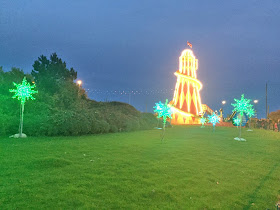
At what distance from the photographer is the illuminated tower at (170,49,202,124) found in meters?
61.4

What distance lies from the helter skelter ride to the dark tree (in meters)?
33.3

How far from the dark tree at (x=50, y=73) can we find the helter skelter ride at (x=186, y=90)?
109ft

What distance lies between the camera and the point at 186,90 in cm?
6225

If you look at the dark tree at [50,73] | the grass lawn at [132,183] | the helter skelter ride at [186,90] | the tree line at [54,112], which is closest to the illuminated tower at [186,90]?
the helter skelter ride at [186,90]

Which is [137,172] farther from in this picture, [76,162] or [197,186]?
[76,162]

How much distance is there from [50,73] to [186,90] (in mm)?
39045

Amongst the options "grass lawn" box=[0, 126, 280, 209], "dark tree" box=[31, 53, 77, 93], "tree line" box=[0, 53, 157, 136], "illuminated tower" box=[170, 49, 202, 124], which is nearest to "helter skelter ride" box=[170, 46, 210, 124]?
"illuminated tower" box=[170, 49, 202, 124]

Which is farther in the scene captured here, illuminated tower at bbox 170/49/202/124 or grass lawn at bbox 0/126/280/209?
illuminated tower at bbox 170/49/202/124

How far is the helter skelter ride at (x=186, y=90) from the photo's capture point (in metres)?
61.4

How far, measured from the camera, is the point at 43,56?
33156 millimetres

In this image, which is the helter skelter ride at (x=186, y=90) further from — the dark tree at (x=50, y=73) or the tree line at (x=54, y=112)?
the dark tree at (x=50, y=73)

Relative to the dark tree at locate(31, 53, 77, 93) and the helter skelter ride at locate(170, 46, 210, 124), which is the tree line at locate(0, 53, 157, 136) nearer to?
the dark tree at locate(31, 53, 77, 93)

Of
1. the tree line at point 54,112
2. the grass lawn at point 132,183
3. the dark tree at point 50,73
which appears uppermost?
the dark tree at point 50,73

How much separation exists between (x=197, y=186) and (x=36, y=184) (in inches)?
180
